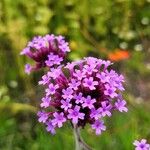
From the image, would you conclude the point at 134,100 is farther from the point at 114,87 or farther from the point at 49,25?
the point at 114,87

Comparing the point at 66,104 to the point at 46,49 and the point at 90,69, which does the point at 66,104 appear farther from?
the point at 46,49

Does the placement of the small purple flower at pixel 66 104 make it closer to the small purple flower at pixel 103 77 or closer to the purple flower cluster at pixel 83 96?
the purple flower cluster at pixel 83 96

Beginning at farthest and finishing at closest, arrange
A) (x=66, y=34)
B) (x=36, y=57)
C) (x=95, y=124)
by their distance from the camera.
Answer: (x=66, y=34) → (x=36, y=57) → (x=95, y=124)

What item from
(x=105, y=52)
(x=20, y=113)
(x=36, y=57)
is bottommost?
(x=36, y=57)

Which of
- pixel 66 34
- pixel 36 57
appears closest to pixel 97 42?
pixel 66 34

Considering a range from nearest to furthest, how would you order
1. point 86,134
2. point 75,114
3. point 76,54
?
point 75,114 < point 86,134 < point 76,54

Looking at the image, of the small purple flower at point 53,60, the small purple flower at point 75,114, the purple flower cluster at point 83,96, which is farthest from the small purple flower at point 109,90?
the small purple flower at point 53,60

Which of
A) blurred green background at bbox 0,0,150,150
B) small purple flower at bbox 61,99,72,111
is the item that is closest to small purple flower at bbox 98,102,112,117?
small purple flower at bbox 61,99,72,111

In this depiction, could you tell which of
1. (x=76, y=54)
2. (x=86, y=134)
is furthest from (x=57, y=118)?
(x=76, y=54)
